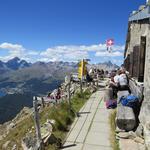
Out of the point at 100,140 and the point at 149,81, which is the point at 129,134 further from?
the point at 149,81

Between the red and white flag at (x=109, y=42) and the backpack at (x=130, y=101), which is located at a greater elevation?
the red and white flag at (x=109, y=42)

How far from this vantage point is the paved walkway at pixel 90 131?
11.8 metres

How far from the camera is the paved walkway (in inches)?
465

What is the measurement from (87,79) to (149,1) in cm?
1849

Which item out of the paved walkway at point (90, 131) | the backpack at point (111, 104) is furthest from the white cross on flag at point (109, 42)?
the backpack at point (111, 104)

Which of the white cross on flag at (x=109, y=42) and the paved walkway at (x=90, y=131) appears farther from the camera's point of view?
the white cross on flag at (x=109, y=42)

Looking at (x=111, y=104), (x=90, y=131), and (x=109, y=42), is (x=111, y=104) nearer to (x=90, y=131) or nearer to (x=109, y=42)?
(x=90, y=131)

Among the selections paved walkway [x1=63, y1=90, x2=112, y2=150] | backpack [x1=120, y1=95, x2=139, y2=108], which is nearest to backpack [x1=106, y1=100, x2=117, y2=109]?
paved walkway [x1=63, y1=90, x2=112, y2=150]

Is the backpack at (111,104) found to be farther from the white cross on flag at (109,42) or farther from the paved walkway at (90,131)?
the white cross on flag at (109,42)

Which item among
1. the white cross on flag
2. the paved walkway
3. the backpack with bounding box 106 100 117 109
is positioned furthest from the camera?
the white cross on flag

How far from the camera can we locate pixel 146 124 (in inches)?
408

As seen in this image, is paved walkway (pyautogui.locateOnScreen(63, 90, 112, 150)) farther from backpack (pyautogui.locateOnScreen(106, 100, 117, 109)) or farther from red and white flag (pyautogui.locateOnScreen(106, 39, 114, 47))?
red and white flag (pyautogui.locateOnScreen(106, 39, 114, 47))

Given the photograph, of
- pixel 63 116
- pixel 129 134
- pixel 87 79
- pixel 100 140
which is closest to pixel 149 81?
pixel 129 134

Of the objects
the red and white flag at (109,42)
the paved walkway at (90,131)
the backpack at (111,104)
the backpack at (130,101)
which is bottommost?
the paved walkway at (90,131)
